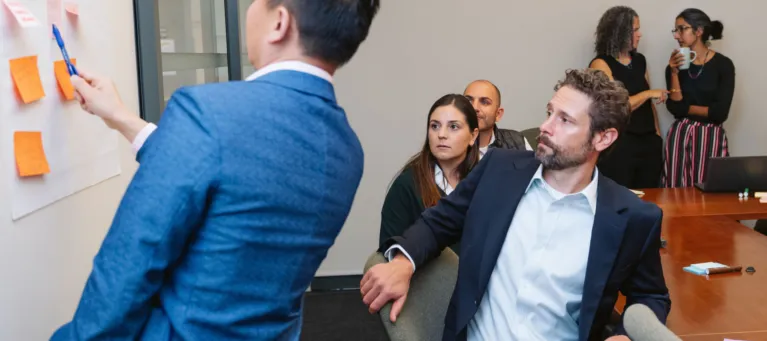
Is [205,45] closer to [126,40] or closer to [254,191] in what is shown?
[126,40]

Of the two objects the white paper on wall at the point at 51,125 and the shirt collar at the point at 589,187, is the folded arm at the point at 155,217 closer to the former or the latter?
the white paper on wall at the point at 51,125

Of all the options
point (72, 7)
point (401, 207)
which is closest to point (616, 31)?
point (401, 207)

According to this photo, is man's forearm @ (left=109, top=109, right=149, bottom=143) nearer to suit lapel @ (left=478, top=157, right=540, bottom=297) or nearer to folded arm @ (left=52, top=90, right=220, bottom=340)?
folded arm @ (left=52, top=90, right=220, bottom=340)

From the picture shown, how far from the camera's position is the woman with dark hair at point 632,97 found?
15.0 ft

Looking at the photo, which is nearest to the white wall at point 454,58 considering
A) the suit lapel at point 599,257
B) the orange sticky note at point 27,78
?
the suit lapel at point 599,257

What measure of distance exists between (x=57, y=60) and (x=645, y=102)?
4241 millimetres

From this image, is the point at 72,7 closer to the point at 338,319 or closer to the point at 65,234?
the point at 65,234

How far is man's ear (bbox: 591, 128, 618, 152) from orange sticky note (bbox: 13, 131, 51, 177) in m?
1.40

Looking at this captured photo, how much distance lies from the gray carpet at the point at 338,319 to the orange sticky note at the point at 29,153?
2.35 metres

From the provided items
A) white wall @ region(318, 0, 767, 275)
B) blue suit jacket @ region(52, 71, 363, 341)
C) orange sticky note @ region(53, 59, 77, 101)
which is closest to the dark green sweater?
orange sticky note @ region(53, 59, 77, 101)

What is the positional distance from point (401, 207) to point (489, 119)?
3.64ft

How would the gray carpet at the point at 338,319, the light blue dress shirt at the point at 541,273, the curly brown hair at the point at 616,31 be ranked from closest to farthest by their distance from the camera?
the light blue dress shirt at the point at 541,273
the gray carpet at the point at 338,319
the curly brown hair at the point at 616,31

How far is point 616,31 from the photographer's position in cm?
455

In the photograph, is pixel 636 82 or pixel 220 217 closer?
pixel 220 217
